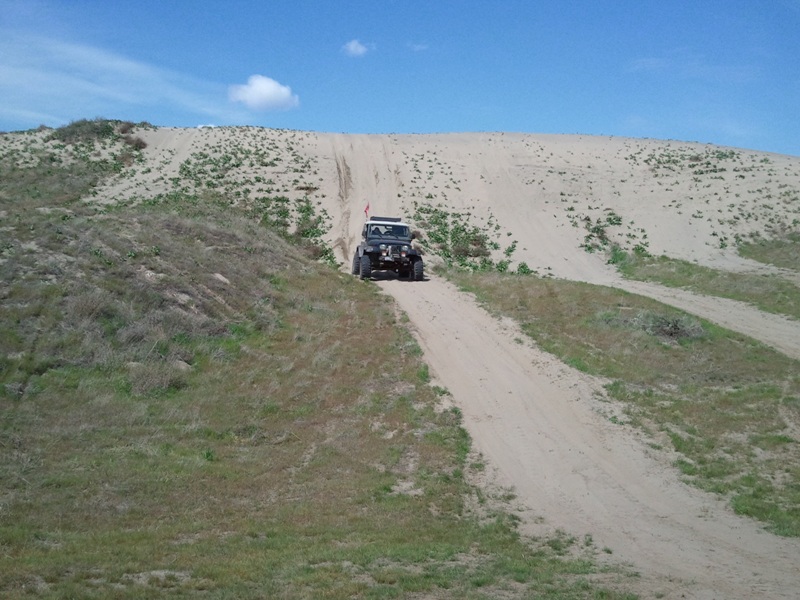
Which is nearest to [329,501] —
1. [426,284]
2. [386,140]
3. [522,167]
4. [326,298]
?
[326,298]

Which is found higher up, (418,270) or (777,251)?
(777,251)

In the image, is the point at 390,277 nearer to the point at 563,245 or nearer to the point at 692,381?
the point at 563,245

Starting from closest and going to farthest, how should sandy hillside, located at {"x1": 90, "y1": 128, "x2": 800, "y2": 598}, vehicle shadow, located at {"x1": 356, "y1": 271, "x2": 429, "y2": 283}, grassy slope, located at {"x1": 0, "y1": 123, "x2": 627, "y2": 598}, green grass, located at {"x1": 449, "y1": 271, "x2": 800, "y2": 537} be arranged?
grassy slope, located at {"x1": 0, "y1": 123, "x2": 627, "y2": 598} < sandy hillside, located at {"x1": 90, "y1": 128, "x2": 800, "y2": 598} < green grass, located at {"x1": 449, "y1": 271, "x2": 800, "y2": 537} < vehicle shadow, located at {"x1": 356, "y1": 271, "x2": 429, "y2": 283}

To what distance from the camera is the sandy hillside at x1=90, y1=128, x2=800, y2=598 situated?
9.68m

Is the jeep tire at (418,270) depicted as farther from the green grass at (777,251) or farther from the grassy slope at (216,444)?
the green grass at (777,251)

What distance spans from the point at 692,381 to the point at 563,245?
66.6 ft

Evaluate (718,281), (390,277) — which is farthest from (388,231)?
(718,281)

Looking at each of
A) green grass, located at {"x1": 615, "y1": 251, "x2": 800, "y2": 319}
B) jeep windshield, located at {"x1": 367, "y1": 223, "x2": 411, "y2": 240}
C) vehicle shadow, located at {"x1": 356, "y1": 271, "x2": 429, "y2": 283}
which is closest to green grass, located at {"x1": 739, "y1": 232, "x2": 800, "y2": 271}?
green grass, located at {"x1": 615, "y1": 251, "x2": 800, "y2": 319}

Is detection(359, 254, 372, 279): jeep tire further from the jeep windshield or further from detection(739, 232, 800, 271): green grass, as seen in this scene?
detection(739, 232, 800, 271): green grass

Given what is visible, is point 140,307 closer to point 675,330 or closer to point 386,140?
point 675,330

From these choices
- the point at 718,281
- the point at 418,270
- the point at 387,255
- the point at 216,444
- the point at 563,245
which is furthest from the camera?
the point at 563,245

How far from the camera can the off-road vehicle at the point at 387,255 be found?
27.3 m

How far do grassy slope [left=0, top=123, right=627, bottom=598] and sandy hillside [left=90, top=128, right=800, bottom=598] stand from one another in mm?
1172

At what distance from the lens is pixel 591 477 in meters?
11.9
